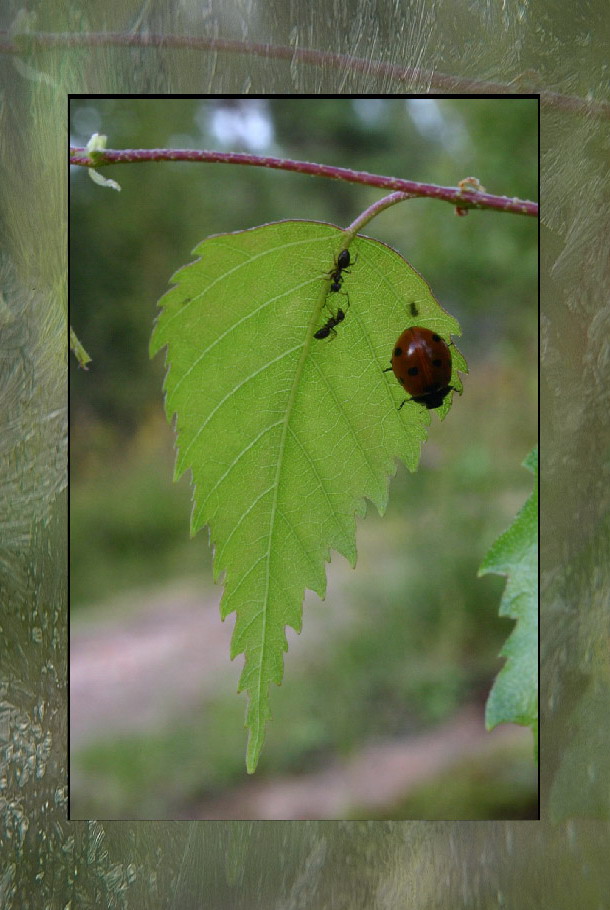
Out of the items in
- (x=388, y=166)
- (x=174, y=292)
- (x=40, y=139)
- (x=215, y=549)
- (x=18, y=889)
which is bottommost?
(x=18, y=889)

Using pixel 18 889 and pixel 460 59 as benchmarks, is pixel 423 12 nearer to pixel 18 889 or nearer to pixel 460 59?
pixel 460 59

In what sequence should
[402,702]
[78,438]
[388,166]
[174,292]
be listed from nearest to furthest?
[174,292] < [78,438] < [388,166] < [402,702]

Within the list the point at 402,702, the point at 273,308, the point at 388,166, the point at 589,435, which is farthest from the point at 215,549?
the point at 402,702

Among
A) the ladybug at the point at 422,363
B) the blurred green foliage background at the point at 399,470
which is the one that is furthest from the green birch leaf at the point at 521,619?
the blurred green foliage background at the point at 399,470

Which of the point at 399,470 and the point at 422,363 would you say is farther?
the point at 399,470

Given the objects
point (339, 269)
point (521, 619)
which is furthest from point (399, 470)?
point (339, 269)

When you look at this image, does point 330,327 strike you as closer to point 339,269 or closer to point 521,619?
point 339,269
